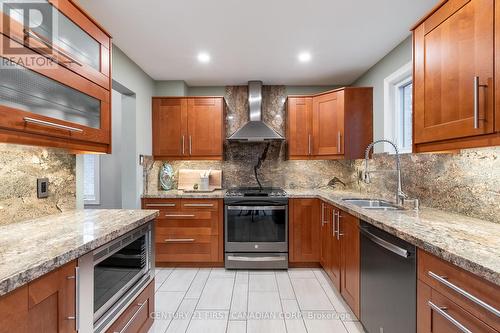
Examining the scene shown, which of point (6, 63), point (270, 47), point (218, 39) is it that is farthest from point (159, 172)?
point (6, 63)

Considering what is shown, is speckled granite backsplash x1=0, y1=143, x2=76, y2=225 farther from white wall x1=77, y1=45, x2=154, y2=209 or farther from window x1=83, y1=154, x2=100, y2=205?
window x1=83, y1=154, x2=100, y2=205

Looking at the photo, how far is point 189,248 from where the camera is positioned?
309 cm

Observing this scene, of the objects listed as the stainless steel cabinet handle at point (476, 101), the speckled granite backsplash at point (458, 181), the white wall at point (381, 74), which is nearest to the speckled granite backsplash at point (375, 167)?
the speckled granite backsplash at point (458, 181)

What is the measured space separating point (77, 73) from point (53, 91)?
0.68 feet

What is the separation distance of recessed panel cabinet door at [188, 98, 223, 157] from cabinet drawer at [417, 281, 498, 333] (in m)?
2.74

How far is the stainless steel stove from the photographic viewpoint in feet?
9.92

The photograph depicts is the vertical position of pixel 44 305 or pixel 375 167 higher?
pixel 375 167

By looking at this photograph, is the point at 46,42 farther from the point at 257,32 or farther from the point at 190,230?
the point at 190,230

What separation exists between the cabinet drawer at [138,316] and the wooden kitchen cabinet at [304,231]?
1.81 metres

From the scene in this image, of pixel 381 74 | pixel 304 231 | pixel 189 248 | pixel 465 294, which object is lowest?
pixel 189 248

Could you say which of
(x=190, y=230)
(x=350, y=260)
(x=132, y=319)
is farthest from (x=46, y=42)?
(x=350, y=260)

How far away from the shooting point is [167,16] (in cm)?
202

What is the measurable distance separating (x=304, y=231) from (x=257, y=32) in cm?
231

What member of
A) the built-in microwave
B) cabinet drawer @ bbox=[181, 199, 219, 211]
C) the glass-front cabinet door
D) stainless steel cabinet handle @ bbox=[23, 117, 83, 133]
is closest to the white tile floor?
the built-in microwave
